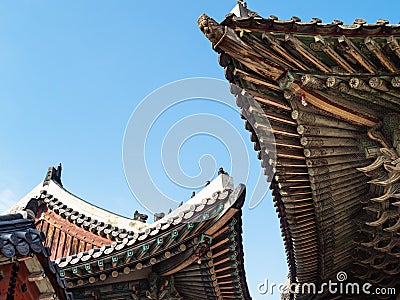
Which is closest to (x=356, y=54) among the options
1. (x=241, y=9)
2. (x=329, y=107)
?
(x=329, y=107)

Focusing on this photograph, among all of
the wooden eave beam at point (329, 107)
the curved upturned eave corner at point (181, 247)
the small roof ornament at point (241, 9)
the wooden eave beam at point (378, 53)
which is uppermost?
the small roof ornament at point (241, 9)

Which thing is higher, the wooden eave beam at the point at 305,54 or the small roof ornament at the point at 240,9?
the small roof ornament at the point at 240,9

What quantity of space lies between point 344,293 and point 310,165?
3608mm

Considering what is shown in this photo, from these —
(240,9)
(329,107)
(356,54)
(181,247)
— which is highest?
(240,9)

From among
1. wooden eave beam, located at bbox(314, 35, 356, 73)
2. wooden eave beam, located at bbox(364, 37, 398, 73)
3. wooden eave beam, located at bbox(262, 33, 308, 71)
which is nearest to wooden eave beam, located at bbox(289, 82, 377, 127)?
wooden eave beam, located at bbox(262, 33, 308, 71)

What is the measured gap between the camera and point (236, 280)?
7.73m

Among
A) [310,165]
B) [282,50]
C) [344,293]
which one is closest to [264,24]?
[282,50]

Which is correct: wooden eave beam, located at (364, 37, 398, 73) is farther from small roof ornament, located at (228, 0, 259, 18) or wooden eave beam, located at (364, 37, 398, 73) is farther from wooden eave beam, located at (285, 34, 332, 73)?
small roof ornament, located at (228, 0, 259, 18)

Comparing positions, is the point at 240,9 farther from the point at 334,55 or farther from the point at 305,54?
the point at 334,55

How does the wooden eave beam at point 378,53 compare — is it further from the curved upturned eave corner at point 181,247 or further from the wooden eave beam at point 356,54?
the curved upturned eave corner at point 181,247

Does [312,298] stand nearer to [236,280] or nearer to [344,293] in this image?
[344,293]

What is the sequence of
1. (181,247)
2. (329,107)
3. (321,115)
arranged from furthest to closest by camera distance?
(181,247) < (321,115) < (329,107)

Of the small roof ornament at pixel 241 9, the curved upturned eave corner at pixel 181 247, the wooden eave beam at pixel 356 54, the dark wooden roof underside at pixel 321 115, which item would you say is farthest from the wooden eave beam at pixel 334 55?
the curved upturned eave corner at pixel 181 247

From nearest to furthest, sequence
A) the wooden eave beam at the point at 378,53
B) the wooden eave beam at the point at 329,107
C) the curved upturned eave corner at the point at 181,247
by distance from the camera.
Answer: the wooden eave beam at the point at 378,53
the wooden eave beam at the point at 329,107
the curved upturned eave corner at the point at 181,247
